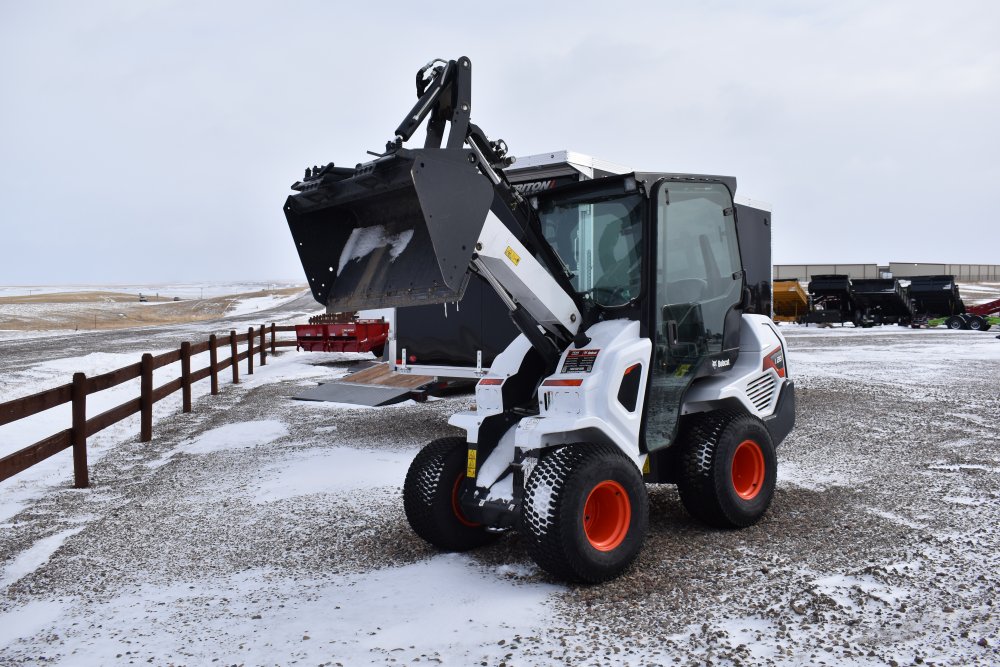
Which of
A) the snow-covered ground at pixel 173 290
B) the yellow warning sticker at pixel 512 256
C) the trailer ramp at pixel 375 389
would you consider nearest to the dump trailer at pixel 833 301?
the trailer ramp at pixel 375 389

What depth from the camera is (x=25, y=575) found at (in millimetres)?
4449

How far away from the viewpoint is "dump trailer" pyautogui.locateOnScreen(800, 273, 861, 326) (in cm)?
2853

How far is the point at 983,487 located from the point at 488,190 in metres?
4.81

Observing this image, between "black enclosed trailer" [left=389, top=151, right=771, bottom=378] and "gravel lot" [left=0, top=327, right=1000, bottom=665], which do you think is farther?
"black enclosed trailer" [left=389, top=151, right=771, bottom=378]

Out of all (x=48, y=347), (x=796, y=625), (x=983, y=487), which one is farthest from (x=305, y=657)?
(x=48, y=347)

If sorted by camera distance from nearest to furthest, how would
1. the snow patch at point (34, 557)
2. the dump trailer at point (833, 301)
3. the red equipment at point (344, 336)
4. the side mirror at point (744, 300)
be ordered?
the snow patch at point (34, 557) → the side mirror at point (744, 300) → the red equipment at point (344, 336) → the dump trailer at point (833, 301)

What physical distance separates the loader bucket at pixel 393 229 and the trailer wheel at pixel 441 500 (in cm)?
100

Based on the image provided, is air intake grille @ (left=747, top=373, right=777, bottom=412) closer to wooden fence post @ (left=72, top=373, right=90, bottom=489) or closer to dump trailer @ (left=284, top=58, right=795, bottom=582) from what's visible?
dump trailer @ (left=284, top=58, right=795, bottom=582)

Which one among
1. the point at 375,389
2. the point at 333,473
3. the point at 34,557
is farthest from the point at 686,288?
the point at 375,389

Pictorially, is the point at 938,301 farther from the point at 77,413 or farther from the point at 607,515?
the point at 77,413

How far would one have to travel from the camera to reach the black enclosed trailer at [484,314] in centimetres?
773

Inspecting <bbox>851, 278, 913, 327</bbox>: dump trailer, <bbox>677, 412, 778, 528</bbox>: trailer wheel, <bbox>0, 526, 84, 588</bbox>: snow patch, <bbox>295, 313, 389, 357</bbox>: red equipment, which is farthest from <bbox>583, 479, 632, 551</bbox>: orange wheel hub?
<bbox>851, 278, 913, 327</bbox>: dump trailer

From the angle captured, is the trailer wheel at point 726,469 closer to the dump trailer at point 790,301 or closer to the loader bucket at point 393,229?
the loader bucket at point 393,229

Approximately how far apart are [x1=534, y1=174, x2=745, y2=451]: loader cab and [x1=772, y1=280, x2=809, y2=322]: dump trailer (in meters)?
26.8
